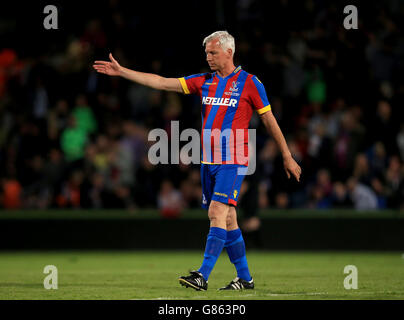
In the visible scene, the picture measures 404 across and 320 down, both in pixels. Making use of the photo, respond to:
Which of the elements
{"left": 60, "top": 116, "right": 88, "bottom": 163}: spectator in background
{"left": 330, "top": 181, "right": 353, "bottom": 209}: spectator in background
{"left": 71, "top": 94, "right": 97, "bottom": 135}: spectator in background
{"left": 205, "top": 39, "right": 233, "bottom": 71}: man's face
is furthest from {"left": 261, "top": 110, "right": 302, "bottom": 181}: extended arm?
{"left": 71, "top": 94, "right": 97, "bottom": 135}: spectator in background

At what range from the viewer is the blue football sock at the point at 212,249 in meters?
8.97

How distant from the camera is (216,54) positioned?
30.6ft

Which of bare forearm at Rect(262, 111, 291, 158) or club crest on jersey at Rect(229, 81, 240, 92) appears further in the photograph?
club crest on jersey at Rect(229, 81, 240, 92)

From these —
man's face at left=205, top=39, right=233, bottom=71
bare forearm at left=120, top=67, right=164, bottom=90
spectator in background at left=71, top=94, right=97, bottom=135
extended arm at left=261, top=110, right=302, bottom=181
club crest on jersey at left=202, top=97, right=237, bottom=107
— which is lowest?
extended arm at left=261, top=110, right=302, bottom=181

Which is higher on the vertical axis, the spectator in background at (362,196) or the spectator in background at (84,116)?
the spectator in background at (84,116)

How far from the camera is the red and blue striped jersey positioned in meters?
9.27

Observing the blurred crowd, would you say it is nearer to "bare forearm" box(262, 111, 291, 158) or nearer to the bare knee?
the bare knee

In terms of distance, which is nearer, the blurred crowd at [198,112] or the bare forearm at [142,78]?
the bare forearm at [142,78]

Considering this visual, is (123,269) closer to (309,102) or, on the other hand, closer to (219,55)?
(219,55)

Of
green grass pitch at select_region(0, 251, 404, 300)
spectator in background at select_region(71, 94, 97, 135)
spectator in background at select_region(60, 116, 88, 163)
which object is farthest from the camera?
spectator in background at select_region(71, 94, 97, 135)

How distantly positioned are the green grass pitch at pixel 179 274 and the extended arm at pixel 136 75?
7.36ft

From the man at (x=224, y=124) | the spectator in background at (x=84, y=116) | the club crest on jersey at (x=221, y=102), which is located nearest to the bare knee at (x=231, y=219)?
the man at (x=224, y=124)

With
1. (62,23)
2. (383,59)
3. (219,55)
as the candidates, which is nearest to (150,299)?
(219,55)

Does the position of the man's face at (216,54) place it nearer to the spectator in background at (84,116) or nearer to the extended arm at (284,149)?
the extended arm at (284,149)
